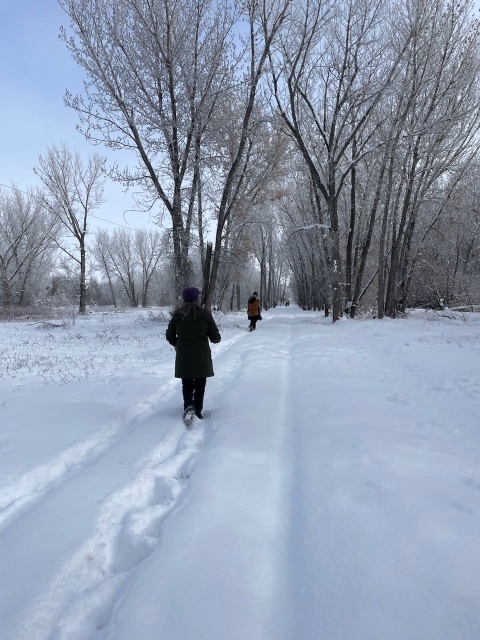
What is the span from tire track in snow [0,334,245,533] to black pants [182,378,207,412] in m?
0.66

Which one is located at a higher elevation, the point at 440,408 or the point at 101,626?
the point at 440,408

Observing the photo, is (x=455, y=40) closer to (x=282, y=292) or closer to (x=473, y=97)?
(x=473, y=97)

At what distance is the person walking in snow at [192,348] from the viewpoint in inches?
184

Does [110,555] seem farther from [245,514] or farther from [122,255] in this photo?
[122,255]

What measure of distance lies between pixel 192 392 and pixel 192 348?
2.06ft

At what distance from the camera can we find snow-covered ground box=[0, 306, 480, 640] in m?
1.77

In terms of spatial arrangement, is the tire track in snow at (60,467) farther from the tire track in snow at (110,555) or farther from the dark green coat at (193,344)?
the dark green coat at (193,344)

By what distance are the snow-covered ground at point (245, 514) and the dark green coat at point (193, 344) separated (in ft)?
2.25

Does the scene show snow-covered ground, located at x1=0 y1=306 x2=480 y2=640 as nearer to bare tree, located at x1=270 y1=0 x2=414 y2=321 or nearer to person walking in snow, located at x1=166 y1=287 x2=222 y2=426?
person walking in snow, located at x1=166 y1=287 x2=222 y2=426

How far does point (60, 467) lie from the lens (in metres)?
3.37

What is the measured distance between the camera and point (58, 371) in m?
7.50

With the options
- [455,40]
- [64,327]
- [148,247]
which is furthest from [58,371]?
[148,247]

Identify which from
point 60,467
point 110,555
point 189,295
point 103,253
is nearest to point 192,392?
point 189,295

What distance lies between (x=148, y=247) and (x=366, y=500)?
61.8 m
